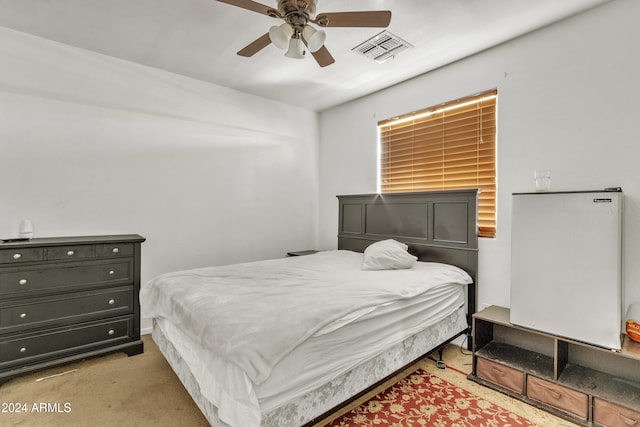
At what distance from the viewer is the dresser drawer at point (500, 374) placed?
218 centimetres

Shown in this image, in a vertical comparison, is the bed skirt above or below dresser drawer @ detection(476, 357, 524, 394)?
above

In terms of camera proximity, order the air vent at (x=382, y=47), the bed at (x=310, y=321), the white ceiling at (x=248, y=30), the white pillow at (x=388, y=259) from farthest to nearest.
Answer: the white pillow at (x=388, y=259) → the air vent at (x=382, y=47) → the white ceiling at (x=248, y=30) → the bed at (x=310, y=321)

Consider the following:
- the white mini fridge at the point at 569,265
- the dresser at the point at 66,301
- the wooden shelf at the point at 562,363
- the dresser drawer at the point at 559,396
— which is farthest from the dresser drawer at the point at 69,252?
the dresser drawer at the point at 559,396

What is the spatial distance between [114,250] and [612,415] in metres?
3.86

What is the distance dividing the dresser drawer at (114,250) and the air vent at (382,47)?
9.33 ft

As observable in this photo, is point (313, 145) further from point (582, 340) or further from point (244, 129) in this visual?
point (582, 340)

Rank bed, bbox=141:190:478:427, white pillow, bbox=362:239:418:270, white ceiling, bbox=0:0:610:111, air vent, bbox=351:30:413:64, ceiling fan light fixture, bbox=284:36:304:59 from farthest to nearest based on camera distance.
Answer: white pillow, bbox=362:239:418:270, air vent, bbox=351:30:413:64, white ceiling, bbox=0:0:610:111, ceiling fan light fixture, bbox=284:36:304:59, bed, bbox=141:190:478:427

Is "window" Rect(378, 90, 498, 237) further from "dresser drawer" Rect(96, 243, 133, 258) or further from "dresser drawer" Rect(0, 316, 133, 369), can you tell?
"dresser drawer" Rect(0, 316, 133, 369)


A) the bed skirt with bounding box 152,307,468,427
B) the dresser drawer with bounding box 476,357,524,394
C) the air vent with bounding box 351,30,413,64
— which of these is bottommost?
the dresser drawer with bounding box 476,357,524,394

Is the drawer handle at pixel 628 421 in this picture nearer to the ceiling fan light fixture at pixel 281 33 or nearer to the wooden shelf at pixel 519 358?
the wooden shelf at pixel 519 358

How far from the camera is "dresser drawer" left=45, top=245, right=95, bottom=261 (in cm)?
250

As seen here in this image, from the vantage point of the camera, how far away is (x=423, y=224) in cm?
331

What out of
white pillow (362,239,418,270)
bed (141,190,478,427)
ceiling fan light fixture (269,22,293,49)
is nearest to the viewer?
bed (141,190,478,427)

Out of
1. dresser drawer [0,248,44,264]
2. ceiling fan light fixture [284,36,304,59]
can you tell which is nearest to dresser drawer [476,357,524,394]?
ceiling fan light fixture [284,36,304,59]
